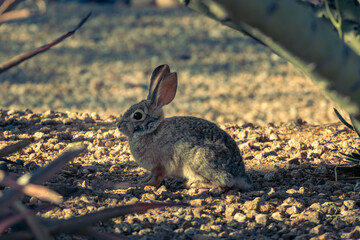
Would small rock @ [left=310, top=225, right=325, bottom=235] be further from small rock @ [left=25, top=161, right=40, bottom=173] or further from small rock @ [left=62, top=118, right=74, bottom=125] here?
small rock @ [left=62, top=118, right=74, bottom=125]

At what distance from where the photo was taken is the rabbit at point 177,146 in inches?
153

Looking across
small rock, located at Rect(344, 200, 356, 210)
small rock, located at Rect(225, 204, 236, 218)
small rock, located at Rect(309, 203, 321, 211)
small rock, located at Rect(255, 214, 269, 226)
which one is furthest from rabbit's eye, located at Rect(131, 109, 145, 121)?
small rock, located at Rect(344, 200, 356, 210)

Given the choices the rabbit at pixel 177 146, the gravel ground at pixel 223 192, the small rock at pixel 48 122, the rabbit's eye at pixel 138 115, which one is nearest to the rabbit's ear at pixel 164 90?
the rabbit at pixel 177 146

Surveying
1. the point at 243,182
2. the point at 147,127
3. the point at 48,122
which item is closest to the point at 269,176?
the point at 243,182

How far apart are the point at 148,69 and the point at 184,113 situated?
2.37 metres

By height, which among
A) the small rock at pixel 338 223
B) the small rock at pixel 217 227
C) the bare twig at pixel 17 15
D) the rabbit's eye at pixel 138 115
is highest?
the bare twig at pixel 17 15

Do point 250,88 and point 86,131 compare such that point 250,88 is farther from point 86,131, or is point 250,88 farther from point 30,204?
point 30,204

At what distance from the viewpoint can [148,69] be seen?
1057 centimetres

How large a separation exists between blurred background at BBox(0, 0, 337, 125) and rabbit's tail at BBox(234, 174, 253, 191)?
3.65 meters

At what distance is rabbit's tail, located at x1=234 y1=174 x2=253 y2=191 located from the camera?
3875 mm

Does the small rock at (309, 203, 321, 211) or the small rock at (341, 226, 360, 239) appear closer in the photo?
the small rock at (341, 226, 360, 239)

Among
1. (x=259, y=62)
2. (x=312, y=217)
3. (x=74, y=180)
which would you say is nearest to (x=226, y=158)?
(x=312, y=217)

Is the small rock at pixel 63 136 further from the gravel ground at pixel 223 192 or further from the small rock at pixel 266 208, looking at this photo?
the small rock at pixel 266 208

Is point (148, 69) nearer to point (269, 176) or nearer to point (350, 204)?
point (269, 176)
